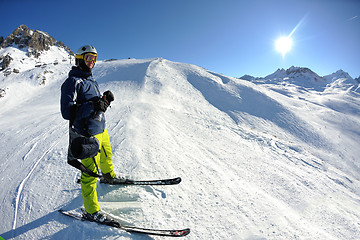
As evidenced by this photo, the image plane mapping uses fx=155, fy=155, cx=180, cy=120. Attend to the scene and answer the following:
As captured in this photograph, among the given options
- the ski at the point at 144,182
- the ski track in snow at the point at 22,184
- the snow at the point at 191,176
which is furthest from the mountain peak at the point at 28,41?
the ski at the point at 144,182

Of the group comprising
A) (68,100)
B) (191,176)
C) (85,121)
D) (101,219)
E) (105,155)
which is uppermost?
(68,100)

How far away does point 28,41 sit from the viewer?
44.9 metres

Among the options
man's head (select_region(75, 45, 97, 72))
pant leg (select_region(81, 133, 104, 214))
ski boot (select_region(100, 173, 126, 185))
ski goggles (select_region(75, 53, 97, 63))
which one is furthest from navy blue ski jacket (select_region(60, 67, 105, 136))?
ski boot (select_region(100, 173, 126, 185))

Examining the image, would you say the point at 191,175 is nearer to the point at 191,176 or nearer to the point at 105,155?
the point at 191,176

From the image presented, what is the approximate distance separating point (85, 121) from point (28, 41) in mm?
63903

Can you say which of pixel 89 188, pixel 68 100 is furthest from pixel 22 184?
pixel 68 100

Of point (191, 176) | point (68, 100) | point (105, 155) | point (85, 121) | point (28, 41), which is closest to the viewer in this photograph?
point (68, 100)

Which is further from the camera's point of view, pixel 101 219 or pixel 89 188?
pixel 101 219

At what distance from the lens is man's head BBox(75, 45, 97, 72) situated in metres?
3.13

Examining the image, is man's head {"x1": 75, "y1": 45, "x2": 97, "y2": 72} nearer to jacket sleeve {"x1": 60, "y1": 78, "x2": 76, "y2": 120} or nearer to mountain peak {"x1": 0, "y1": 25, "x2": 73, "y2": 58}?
jacket sleeve {"x1": 60, "y1": 78, "x2": 76, "y2": 120}

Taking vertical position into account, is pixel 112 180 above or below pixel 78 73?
below

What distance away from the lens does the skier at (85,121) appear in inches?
104

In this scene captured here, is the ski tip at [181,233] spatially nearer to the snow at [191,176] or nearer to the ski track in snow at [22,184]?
the snow at [191,176]

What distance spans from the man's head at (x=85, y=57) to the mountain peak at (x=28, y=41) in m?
53.5
